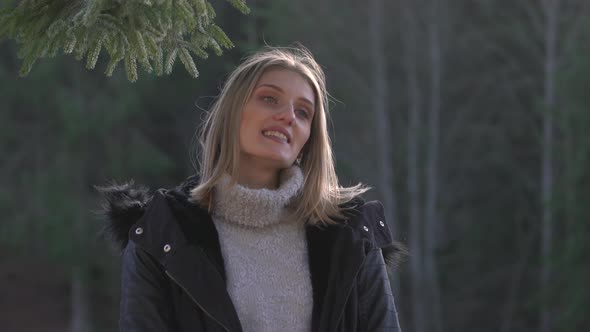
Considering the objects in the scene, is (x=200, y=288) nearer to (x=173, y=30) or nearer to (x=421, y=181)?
(x=173, y=30)

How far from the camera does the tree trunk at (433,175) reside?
21.5 m

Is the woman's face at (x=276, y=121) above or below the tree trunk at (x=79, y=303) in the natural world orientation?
above

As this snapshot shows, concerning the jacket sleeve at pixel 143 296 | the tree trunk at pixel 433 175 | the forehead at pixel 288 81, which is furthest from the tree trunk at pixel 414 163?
the jacket sleeve at pixel 143 296

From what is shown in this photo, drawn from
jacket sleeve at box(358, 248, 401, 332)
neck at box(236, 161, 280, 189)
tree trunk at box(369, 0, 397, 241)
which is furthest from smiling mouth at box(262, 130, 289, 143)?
tree trunk at box(369, 0, 397, 241)

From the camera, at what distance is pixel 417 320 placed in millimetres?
21562

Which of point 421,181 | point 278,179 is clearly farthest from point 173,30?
point 421,181

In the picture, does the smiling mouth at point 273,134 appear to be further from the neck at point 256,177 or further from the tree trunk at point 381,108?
the tree trunk at point 381,108

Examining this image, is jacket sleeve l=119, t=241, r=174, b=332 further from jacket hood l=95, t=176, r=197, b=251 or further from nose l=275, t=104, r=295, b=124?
nose l=275, t=104, r=295, b=124

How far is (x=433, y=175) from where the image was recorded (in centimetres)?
2202

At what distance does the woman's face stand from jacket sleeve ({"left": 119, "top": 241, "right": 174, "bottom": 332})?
16.5 inches

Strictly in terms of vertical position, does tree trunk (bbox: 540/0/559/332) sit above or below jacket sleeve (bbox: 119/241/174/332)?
below

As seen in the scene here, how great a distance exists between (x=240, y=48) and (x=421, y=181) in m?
4.88

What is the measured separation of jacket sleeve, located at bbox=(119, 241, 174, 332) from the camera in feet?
8.64

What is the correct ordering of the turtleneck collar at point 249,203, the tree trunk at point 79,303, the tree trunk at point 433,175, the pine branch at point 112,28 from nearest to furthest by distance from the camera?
the pine branch at point 112,28, the turtleneck collar at point 249,203, the tree trunk at point 433,175, the tree trunk at point 79,303
